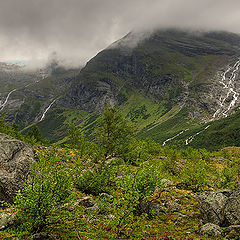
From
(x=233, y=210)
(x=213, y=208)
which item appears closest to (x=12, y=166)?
(x=213, y=208)

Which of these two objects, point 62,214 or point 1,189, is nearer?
point 62,214

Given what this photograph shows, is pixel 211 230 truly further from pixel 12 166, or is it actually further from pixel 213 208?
pixel 12 166

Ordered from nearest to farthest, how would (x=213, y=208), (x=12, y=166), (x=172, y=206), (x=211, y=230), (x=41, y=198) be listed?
(x=41, y=198) → (x=211, y=230) → (x=213, y=208) → (x=12, y=166) → (x=172, y=206)

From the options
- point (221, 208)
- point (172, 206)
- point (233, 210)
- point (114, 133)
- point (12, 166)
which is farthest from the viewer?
point (114, 133)

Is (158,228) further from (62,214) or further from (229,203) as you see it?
(62,214)

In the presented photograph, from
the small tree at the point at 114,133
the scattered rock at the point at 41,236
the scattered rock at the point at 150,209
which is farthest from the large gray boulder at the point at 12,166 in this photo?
the small tree at the point at 114,133

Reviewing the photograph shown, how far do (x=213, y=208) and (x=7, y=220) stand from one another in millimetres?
14059

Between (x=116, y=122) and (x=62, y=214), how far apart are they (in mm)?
18372

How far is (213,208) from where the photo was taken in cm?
1272

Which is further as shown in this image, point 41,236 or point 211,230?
point 211,230

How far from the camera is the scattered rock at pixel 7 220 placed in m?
8.73

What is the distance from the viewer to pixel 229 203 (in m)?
12.3

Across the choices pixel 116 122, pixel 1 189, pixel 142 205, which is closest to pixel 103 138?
pixel 116 122

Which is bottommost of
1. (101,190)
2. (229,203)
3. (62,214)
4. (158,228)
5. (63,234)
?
(229,203)
